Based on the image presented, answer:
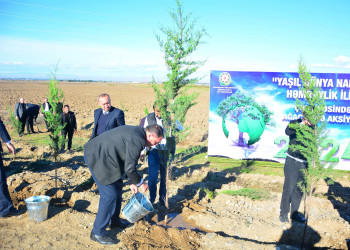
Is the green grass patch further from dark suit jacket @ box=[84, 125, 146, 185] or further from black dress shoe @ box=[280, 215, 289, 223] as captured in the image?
dark suit jacket @ box=[84, 125, 146, 185]

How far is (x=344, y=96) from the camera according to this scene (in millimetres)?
9789

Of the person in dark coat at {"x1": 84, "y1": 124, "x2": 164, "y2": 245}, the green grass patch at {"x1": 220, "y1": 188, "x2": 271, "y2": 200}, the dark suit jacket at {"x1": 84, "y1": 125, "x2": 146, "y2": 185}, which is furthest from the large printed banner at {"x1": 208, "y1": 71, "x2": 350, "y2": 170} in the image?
the dark suit jacket at {"x1": 84, "y1": 125, "x2": 146, "y2": 185}

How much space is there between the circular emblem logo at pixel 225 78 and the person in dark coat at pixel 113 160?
6872 millimetres

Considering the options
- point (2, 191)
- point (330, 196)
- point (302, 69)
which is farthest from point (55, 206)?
point (330, 196)

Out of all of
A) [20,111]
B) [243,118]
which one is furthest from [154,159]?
[20,111]

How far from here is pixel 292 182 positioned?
5.81m

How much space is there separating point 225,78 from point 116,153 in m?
7.14

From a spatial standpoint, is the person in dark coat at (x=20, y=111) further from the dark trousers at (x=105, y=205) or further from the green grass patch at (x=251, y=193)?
the dark trousers at (x=105, y=205)

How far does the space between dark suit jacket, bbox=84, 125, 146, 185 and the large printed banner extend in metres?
6.83

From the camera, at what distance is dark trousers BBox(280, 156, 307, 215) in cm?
573

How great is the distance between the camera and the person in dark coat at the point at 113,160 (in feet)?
14.0

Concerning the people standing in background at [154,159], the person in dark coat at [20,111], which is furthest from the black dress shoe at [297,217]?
the person in dark coat at [20,111]

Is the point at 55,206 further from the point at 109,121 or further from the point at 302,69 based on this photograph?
the point at 302,69

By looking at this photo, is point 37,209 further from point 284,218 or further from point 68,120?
point 68,120
